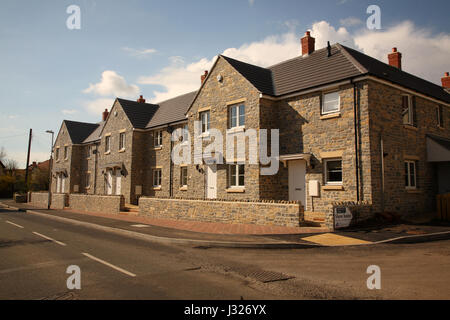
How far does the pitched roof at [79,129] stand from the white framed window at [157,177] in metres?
16.9

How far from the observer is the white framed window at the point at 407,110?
16.5 meters

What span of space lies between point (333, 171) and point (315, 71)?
5625 mm

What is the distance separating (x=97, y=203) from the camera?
966 inches

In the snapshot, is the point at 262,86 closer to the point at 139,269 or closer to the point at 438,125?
the point at 438,125

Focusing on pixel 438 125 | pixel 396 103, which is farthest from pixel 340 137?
pixel 438 125

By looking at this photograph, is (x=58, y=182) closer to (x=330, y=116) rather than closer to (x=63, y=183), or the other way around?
(x=63, y=183)

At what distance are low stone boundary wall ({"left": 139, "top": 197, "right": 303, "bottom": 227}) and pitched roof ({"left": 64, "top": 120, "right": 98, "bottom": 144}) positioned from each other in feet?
80.0

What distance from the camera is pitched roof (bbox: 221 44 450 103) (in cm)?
1539

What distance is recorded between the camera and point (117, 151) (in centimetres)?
2878

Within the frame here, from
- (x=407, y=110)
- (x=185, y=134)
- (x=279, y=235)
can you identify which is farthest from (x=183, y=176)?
(x=407, y=110)

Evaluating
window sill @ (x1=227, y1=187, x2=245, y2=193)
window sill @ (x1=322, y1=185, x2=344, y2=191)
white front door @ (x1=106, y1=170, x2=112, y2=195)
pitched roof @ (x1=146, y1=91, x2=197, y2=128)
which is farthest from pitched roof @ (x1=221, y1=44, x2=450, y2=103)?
white front door @ (x1=106, y1=170, x2=112, y2=195)

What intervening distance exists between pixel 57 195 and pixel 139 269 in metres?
27.7

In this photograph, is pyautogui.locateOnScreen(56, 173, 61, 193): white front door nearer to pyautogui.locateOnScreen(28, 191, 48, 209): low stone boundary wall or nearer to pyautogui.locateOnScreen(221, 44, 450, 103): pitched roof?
pyautogui.locateOnScreen(28, 191, 48, 209): low stone boundary wall

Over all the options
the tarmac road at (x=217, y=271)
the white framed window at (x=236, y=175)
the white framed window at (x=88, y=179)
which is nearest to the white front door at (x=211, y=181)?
the white framed window at (x=236, y=175)
